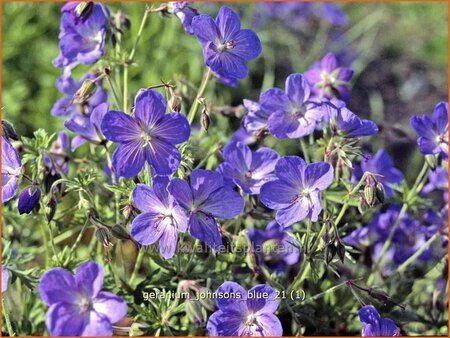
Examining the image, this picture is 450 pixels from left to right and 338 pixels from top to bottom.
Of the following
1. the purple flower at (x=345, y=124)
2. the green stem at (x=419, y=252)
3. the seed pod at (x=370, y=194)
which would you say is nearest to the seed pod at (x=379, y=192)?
the seed pod at (x=370, y=194)

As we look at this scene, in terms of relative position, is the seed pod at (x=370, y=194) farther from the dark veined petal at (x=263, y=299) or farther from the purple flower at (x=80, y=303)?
the purple flower at (x=80, y=303)

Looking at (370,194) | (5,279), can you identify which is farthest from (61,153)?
(370,194)

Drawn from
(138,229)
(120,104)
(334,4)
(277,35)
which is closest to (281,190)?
(138,229)

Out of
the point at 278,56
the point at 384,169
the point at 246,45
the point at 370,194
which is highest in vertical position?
the point at 246,45

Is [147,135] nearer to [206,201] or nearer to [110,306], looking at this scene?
[206,201]

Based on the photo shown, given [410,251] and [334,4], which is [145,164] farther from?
[334,4]
